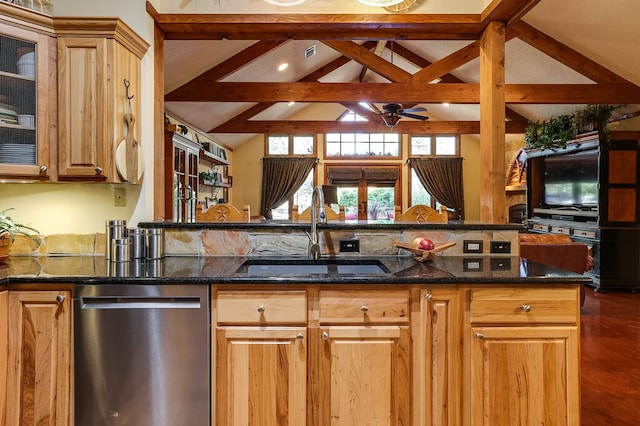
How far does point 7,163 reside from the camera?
6.37 feet

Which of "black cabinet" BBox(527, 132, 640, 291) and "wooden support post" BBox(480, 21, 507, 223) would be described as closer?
"wooden support post" BBox(480, 21, 507, 223)

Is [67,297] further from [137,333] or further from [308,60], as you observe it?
[308,60]

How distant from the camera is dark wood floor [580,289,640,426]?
224 cm

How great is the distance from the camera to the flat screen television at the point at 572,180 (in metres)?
5.13

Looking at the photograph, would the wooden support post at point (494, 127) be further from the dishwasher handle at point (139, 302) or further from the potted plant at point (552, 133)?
the potted plant at point (552, 133)

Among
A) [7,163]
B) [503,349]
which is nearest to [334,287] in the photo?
[503,349]

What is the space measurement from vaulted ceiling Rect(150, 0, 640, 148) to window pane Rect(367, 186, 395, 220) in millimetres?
1897

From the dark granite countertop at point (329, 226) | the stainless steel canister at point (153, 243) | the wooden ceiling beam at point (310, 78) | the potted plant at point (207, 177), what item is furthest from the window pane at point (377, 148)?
the stainless steel canister at point (153, 243)

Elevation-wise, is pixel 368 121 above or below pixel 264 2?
above

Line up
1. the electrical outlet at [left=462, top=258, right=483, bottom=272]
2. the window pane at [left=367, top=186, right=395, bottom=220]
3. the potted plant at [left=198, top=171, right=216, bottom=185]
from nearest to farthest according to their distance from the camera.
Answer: the electrical outlet at [left=462, top=258, right=483, bottom=272] < the potted plant at [left=198, top=171, right=216, bottom=185] < the window pane at [left=367, top=186, right=395, bottom=220]

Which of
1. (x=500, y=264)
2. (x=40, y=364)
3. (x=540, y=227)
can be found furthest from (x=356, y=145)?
(x=40, y=364)

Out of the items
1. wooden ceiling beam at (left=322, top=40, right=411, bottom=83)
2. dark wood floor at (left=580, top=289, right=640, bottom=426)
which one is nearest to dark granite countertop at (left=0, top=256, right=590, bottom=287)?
dark wood floor at (left=580, top=289, right=640, bottom=426)

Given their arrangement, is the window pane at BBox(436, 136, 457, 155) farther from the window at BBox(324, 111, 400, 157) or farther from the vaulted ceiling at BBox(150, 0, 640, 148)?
the vaulted ceiling at BBox(150, 0, 640, 148)

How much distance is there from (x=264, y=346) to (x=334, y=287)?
381 millimetres
